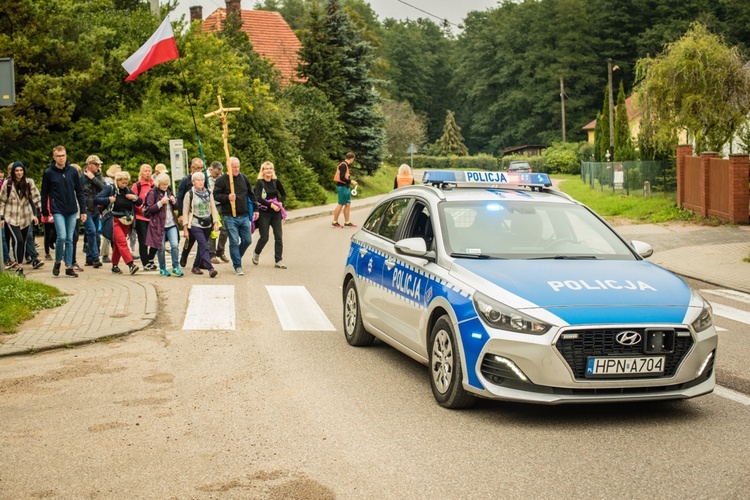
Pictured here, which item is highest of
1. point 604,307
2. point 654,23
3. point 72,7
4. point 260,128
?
point 654,23

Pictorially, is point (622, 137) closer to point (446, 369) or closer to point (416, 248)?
point (416, 248)

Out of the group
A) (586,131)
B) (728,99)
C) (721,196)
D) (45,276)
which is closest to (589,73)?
(586,131)

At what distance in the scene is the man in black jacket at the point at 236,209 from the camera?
16.9 m

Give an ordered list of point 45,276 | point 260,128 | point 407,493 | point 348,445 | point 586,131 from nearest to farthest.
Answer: point 407,493 < point 348,445 < point 45,276 < point 260,128 < point 586,131

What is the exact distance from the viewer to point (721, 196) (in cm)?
2742

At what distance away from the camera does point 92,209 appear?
60.3 ft

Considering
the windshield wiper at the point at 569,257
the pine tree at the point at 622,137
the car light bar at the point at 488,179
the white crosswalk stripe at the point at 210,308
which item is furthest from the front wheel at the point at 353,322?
the pine tree at the point at 622,137

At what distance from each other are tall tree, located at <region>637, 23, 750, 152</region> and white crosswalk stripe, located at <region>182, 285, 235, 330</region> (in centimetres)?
2252

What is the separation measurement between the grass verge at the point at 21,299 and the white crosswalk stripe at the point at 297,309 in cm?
281

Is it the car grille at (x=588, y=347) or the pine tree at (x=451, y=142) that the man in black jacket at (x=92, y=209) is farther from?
the pine tree at (x=451, y=142)

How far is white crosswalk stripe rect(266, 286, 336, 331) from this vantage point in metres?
11.8

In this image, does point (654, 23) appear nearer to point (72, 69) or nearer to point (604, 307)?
point (72, 69)

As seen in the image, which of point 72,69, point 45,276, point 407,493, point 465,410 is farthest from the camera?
point 72,69

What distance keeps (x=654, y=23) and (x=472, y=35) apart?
36.8 m
